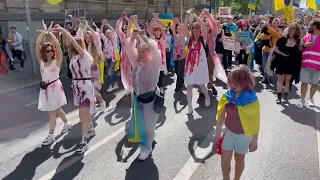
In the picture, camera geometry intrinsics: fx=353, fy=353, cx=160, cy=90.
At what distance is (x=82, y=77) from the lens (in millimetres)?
5129

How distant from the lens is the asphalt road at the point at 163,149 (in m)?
4.28

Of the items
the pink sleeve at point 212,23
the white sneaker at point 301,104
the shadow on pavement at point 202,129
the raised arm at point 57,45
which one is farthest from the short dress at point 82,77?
the white sneaker at point 301,104

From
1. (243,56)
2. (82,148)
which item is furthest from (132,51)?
(243,56)

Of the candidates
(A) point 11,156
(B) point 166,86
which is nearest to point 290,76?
(B) point 166,86

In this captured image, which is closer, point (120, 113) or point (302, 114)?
point (302, 114)

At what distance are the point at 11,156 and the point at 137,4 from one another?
80.7 feet

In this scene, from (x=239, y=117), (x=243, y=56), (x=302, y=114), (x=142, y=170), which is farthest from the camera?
(x=243, y=56)

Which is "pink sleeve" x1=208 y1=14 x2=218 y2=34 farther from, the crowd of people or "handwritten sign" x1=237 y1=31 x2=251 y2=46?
"handwritten sign" x1=237 y1=31 x2=251 y2=46

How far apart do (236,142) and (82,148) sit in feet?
7.82

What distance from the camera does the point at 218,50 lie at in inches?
430

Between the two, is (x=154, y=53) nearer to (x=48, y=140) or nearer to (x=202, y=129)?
(x=202, y=129)

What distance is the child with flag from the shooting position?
3350mm

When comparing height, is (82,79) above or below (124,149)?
above

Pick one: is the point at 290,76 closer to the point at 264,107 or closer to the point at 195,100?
the point at 264,107
